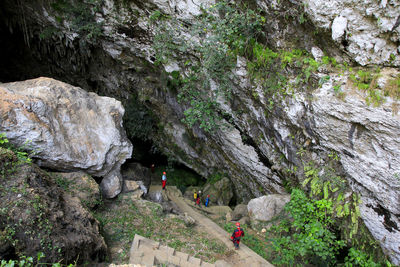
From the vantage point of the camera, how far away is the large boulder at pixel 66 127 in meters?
6.79

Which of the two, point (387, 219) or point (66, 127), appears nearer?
point (387, 219)

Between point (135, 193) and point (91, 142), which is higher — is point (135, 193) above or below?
below

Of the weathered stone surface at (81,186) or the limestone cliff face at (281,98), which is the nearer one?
the limestone cliff face at (281,98)

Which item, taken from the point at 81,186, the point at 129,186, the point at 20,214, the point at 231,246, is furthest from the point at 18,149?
the point at 231,246

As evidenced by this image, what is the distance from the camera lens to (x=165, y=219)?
8.36m

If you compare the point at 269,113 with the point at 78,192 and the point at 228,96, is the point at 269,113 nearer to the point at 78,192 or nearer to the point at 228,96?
the point at 228,96

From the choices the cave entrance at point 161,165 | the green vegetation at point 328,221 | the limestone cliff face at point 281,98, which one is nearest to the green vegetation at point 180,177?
the cave entrance at point 161,165

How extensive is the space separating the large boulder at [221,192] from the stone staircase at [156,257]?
7.37m

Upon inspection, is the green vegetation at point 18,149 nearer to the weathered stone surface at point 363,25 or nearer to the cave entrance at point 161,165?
the weathered stone surface at point 363,25

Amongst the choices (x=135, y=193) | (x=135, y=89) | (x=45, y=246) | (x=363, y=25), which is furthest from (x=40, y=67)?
(x=363, y=25)

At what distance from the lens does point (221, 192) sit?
45.3 feet

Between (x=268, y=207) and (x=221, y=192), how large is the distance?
3.95 meters

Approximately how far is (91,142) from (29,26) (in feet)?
32.0

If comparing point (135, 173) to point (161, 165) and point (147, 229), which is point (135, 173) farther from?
point (161, 165)
